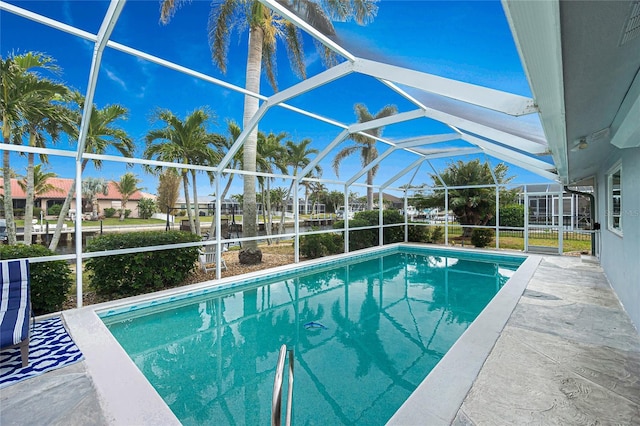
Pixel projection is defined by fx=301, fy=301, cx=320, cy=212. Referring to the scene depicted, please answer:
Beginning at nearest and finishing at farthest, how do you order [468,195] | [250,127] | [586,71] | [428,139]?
[586,71]
[250,127]
[428,139]
[468,195]

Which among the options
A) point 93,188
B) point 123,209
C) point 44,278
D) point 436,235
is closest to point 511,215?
point 436,235

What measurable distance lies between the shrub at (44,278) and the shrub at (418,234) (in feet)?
46.5

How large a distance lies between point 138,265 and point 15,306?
8.12 ft

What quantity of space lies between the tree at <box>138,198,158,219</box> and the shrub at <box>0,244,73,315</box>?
52.3 feet

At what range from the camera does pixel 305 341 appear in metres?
4.84

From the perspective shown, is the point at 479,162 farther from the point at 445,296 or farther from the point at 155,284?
the point at 155,284

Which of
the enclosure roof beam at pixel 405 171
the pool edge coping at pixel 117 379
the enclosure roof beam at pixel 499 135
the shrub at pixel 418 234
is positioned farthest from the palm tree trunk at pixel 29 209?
the shrub at pixel 418 234

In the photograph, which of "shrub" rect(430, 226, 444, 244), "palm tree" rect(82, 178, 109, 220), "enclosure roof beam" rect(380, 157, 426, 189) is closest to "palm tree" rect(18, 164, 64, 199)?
"palm tree" rect(82, 178, 109, 220)

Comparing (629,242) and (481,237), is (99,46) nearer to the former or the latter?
(629,242)

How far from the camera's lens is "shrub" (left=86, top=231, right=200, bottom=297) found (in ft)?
20.6

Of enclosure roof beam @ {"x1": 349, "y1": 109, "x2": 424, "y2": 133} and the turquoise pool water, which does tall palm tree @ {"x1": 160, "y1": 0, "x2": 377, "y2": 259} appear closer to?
enclosure roof beam @ {"x1": 349, "y1": 109, "x2": 424, "y2": 133}

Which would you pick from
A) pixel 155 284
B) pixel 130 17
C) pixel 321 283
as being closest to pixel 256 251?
pixel 321 283

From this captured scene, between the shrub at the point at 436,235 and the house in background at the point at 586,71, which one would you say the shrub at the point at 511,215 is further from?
the house in background at the point at 586,71

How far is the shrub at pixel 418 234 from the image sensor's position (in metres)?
15.7
